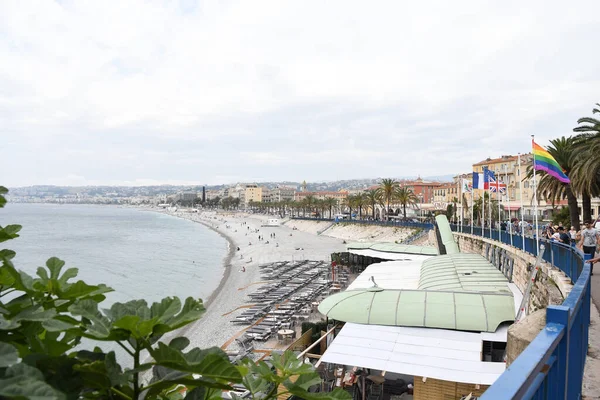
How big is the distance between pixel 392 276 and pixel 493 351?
9.45 metres

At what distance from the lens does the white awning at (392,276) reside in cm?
1872

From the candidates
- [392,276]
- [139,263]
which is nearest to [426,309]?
[392,276]

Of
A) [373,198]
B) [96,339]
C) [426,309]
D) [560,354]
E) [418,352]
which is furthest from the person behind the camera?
[373,198]

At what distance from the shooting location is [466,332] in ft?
37.5

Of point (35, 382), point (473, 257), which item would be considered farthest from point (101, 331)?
point (473, 257)

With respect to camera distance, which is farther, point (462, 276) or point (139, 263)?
point (139, 263)

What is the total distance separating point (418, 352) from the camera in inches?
413

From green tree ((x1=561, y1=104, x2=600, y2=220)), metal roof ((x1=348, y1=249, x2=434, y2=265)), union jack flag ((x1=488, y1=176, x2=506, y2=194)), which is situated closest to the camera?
green tree ((x1=561, y1=104, x2=600, y2=220))

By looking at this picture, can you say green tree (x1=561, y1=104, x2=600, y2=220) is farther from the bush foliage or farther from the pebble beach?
the bush foliage

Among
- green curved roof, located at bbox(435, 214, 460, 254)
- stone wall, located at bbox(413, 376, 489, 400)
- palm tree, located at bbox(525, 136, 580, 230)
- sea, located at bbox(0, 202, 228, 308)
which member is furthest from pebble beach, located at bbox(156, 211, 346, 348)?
palm tree, located at bbox(525, 136, 580, 230)

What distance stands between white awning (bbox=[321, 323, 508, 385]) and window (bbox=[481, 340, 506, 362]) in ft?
1.93

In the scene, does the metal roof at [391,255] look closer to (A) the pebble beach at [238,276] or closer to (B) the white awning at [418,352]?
(A) the pebble beach at [238,276]

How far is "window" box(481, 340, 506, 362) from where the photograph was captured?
11523 millimetres

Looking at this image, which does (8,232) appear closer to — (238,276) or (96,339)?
(96,339)
